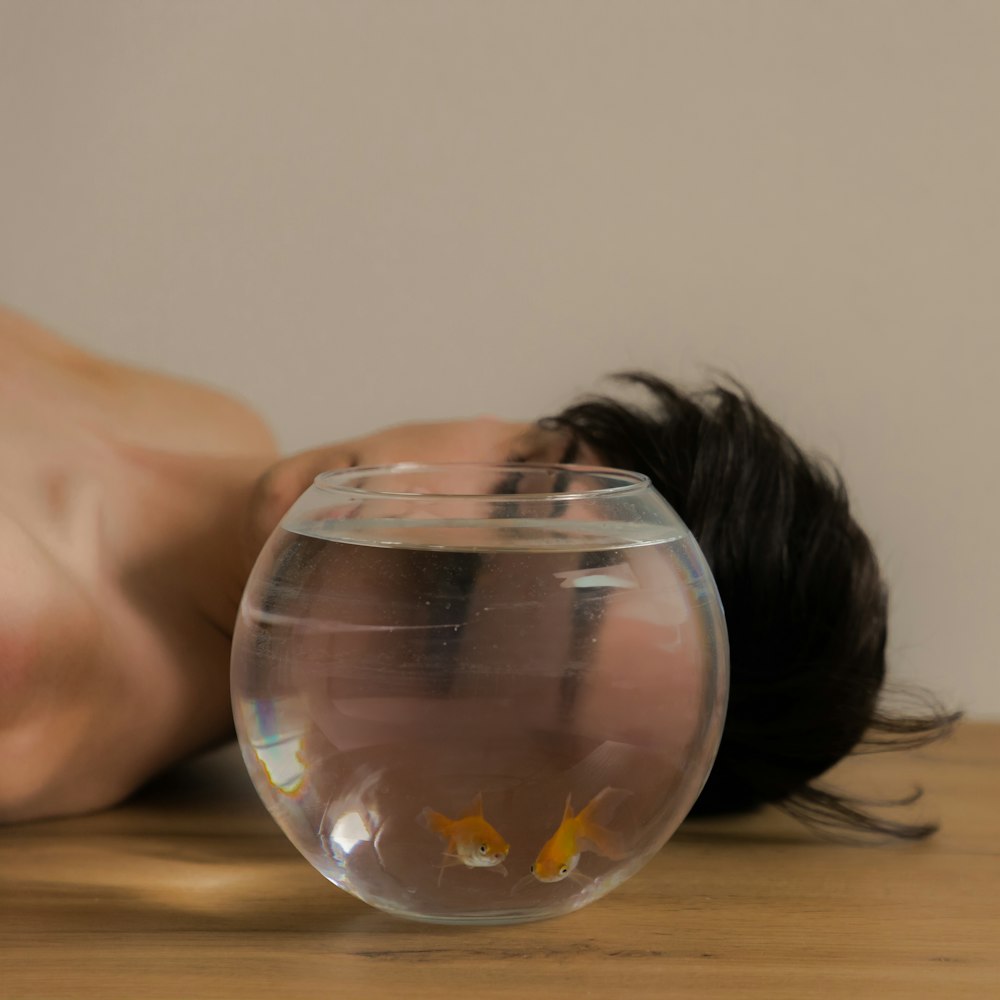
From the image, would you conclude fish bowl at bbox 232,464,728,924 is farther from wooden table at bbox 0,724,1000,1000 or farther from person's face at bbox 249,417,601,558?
person's face at bbox 249,417,601,558

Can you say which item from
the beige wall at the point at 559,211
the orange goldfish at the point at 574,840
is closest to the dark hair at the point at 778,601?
the orange goldfish at the point at 574,840

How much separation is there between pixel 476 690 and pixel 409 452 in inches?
20.0

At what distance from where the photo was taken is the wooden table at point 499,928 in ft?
2.47

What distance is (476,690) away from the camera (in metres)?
0.68

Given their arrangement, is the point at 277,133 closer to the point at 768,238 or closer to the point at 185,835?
the point at 768,238

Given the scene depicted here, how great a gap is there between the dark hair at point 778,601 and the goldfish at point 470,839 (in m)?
0.33

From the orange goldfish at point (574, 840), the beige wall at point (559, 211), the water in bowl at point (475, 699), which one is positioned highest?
the beige wall at point (559, 211)

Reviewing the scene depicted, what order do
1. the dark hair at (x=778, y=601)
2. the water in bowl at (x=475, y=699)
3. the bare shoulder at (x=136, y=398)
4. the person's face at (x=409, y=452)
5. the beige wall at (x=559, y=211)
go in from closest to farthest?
the water in bowl at (x=475, y=699) < the dark hair at (x=778, y=601) < the person's face at (x=409, y=452) < the bare shoulder at (x=136, y=398) < the beige wall at (x=559, y=211)

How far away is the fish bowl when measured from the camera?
686mm

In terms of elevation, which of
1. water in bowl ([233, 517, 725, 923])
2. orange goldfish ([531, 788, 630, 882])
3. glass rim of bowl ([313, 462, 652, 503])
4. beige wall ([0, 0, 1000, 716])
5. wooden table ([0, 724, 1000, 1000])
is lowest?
wooden table ([0, 724, 1000, 1000])

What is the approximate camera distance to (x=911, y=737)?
48.4 inches

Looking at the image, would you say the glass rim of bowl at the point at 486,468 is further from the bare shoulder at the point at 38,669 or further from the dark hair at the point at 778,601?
the bare shoulder at the point at 38,669

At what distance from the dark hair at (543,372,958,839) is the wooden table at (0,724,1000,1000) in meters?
0.06

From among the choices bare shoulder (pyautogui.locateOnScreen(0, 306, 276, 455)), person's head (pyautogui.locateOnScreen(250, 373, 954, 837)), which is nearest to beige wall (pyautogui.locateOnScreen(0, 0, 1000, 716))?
bare shoulder (pyautogui.locateOnScreen(0, 306, 276, 455))
